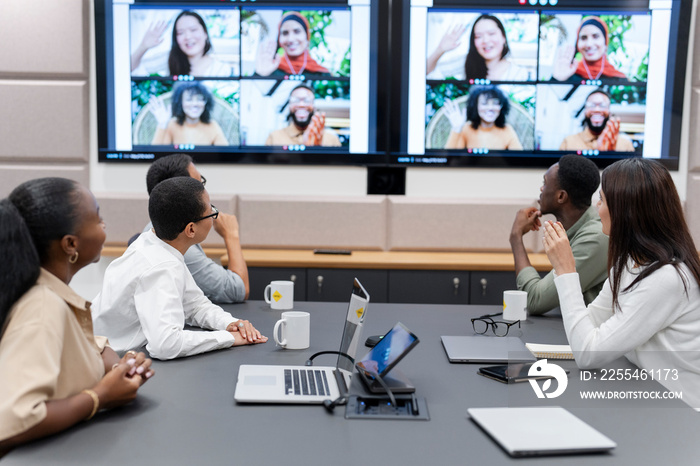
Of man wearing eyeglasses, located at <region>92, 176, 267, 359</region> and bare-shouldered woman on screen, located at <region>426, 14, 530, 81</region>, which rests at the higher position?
bare-shouldered woman on screen, located at <region>426, 14, 530, 81</region>

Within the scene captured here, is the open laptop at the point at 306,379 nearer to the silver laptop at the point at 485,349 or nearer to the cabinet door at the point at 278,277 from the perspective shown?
the silver laptop at the point at 485,349

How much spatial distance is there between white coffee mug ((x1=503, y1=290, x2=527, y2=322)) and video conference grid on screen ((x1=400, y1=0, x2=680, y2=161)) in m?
1.87

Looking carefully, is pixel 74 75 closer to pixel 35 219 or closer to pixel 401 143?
pixel 401 143

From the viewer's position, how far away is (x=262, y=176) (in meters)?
3.96

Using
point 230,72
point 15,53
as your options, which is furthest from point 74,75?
point 230,72

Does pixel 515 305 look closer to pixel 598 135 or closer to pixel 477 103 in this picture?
pixel 477 103

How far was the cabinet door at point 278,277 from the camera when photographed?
351 cm

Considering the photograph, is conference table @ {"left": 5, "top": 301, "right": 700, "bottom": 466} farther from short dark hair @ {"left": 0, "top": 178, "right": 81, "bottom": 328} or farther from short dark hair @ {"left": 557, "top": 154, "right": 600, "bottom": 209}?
short dark hair @ {"left": 557, "top": 154, "right": 600, "bottom": 209}

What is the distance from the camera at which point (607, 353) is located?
163 cm

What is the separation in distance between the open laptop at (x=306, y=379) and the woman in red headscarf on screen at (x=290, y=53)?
2.44 meters

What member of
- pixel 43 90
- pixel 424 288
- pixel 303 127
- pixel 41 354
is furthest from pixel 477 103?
pixel 41 354

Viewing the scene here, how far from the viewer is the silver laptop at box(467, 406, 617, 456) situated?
117 cm

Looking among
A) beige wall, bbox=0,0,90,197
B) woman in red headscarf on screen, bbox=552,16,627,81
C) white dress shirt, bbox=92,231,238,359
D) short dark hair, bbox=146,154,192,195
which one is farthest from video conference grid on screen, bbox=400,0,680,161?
white dress shirt, bbox=92,231,238,359

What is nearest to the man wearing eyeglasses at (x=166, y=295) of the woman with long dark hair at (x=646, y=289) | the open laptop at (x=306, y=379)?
the open laptop at (x=306, y=379)
